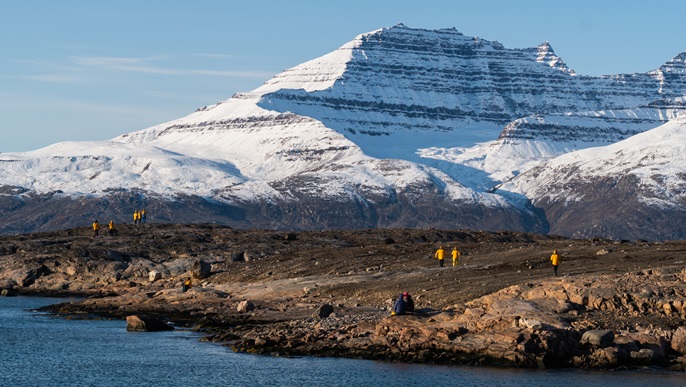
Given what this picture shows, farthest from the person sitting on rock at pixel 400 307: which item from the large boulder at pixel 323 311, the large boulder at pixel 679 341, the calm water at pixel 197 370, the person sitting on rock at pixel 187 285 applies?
the person sitting on rock at pixel 187 285

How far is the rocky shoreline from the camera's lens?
6316cm

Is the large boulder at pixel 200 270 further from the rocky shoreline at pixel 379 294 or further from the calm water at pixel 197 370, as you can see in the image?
the calm water at pixel 197 370

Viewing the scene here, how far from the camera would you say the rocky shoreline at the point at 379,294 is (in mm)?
63156

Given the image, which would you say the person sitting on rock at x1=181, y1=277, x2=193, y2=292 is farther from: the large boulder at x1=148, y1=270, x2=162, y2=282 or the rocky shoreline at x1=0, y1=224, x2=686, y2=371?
the large boulder at x1=148, y1=270, x2=162, y2=282

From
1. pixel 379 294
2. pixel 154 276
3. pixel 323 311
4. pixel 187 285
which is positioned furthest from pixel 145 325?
pixel 154 276

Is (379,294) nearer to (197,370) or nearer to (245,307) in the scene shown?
(245,307)

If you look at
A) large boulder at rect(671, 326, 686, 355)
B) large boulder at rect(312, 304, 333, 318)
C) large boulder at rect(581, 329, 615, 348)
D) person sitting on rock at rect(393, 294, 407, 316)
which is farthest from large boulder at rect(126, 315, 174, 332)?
large boulder at rect(671, 326, 686, 355)

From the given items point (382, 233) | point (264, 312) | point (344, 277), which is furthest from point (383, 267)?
point (382, 233)

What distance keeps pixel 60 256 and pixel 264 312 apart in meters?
53.6

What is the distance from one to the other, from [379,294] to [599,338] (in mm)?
26594

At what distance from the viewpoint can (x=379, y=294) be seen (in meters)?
86.9

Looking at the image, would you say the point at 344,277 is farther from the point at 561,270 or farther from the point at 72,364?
the point at 72,364

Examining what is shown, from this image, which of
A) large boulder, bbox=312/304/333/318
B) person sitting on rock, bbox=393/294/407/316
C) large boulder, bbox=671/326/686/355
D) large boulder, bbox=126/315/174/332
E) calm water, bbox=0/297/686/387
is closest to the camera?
calm water, bbox=0/297/686/387

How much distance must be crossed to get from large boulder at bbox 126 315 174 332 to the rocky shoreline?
2.22 meters
